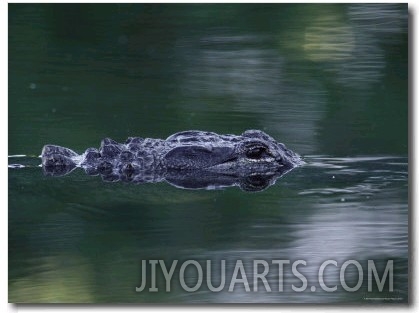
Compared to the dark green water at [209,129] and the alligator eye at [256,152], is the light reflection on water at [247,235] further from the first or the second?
the alligator eye at [256,152]

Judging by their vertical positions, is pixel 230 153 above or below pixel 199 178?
above

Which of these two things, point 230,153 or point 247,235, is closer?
point 247,235

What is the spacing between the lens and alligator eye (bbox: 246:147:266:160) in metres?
5.98

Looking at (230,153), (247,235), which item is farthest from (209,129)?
(247,235)

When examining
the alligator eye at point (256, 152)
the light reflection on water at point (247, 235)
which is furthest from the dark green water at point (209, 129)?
the alligator eye at point (256, 152)

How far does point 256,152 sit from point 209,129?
27cm

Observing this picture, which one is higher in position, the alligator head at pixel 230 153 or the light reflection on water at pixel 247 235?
the alligator head at pixel 230 153

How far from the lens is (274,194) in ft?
19.7

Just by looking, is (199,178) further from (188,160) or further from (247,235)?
(247,235)

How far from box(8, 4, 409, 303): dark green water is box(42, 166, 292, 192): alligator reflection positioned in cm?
4

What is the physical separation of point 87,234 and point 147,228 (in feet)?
1.00

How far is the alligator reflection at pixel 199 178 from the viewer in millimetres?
6023

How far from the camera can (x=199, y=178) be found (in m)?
6.08

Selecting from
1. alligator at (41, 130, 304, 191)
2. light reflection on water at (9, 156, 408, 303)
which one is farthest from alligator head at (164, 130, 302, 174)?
light reflection on water at (9, 156, 408, 303)
